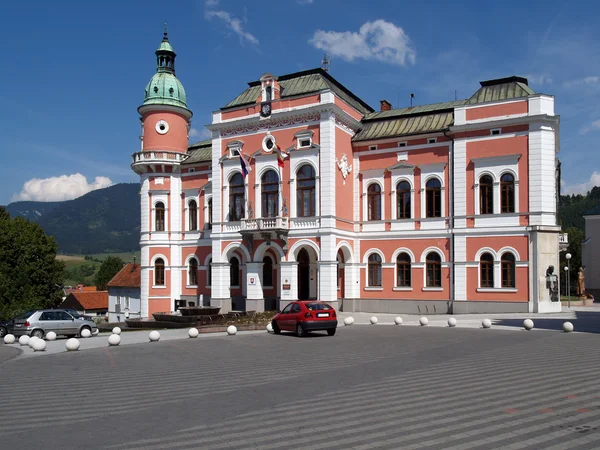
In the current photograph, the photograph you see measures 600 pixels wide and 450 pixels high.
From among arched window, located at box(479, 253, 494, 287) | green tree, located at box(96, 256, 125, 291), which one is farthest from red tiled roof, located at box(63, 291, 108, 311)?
arched window, located at box(479, 253, 494, 287)

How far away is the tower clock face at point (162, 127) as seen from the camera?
46406 millimetres

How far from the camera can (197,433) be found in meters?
8.60

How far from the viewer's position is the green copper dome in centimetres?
4671

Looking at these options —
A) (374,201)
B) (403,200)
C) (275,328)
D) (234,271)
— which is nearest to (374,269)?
(374,201)

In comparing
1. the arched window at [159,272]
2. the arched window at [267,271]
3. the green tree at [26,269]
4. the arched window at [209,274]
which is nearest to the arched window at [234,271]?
the arched window at [267,271]

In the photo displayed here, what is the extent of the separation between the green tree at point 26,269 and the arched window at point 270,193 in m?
20.5

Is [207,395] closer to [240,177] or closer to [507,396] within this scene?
[507,396]

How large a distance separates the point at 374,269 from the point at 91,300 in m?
47.6

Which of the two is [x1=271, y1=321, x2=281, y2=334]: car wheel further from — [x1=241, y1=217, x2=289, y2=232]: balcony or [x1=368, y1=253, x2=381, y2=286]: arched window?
[x1=368, y1=253, x2=381, y2=286]: arched window

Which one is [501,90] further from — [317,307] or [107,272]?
[107,272]

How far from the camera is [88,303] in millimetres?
73312

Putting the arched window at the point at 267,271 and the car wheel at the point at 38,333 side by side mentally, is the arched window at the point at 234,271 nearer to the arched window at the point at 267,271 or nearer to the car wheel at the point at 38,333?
the arched window at the point at 267,271

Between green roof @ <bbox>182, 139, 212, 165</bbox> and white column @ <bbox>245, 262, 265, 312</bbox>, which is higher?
green roof @ <bbox>182, 139, 212, 165</bbox>

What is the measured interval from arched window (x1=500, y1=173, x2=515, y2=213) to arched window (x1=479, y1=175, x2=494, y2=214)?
66cm
